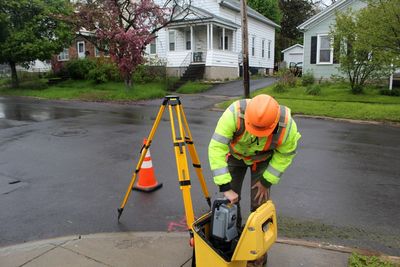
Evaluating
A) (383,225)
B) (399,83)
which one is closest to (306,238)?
(383,225)

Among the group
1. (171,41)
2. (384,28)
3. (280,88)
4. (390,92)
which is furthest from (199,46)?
(384,28)

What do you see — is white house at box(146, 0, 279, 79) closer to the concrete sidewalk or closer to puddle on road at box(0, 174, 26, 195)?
puddle on road at box(0, 174, 26, 195)

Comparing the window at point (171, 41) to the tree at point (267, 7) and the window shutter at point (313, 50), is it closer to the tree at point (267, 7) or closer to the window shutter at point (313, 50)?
the window shutter at point (313, 50)

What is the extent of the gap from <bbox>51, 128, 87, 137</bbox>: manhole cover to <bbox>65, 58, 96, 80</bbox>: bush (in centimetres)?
1706

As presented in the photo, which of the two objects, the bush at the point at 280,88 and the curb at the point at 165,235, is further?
the bush at the point at 280,88

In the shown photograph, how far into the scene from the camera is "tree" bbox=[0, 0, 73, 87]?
69.2 ft

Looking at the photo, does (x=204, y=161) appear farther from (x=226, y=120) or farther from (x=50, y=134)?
(x=50, y=134)

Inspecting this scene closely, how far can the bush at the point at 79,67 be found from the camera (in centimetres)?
2717

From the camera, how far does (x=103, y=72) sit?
2522cm

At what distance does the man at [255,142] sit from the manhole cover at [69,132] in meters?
7.46

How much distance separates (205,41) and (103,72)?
789cm

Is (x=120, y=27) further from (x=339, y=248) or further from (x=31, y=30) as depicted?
(x=339, y=248)

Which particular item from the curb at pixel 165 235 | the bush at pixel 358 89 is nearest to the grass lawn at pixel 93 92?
the bush at pixel 358 89

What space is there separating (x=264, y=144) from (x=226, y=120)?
0.40m
